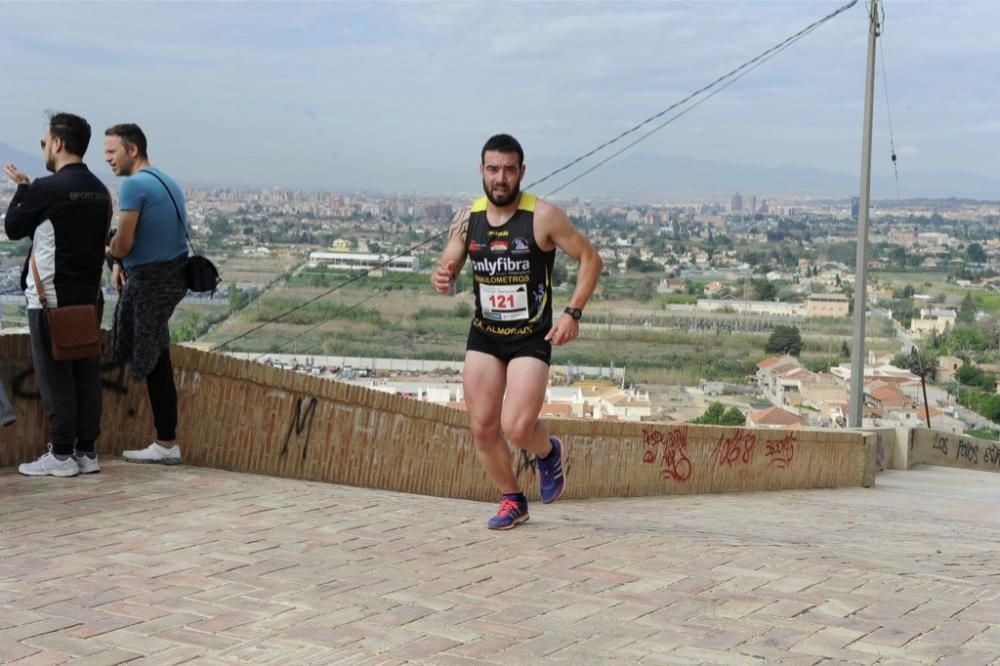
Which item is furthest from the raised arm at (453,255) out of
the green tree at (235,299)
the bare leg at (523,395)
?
the green tree at (235,299)

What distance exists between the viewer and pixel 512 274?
6.63m

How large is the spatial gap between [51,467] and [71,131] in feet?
6.01

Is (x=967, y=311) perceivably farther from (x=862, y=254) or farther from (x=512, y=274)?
(x=512, y=274)

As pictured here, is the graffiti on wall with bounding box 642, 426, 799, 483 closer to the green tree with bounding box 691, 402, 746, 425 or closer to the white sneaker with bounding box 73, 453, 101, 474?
the white sneaker with bounding box 73, 453, 101, 474

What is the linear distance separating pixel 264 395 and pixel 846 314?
88.0 m

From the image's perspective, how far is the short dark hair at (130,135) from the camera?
25.3ft

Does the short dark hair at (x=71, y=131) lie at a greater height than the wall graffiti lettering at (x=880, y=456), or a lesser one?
greater

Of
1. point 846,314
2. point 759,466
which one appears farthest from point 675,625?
point 846,314

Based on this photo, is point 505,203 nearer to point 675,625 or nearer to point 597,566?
point 597,566

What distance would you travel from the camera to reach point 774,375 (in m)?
62.7

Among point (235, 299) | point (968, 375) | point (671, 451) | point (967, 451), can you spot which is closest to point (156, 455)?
point (671, 451)

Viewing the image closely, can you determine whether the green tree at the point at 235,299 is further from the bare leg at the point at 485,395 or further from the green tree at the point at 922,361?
the green tree at the point at 922,361

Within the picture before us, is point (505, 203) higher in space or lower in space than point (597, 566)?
higher

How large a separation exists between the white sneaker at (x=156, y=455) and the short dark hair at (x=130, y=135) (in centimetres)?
170
